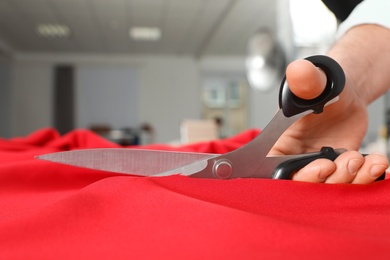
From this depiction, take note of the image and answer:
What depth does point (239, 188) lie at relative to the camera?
1.45ft

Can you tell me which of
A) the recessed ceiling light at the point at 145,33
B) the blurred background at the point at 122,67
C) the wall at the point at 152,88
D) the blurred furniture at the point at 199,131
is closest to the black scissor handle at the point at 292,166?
the blurred furniture at the point at 199,131

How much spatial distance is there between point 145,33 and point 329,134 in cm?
748

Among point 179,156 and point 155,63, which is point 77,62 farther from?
point 179,156

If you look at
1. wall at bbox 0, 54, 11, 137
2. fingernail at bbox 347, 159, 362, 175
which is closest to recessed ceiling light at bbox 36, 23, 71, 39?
wall at bbox 0, 54, 11, 137

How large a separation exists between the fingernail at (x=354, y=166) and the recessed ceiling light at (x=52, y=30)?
7.27 meters

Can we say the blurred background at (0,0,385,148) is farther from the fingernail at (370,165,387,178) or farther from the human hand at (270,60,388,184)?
the fingernail at (370,165,387,178)

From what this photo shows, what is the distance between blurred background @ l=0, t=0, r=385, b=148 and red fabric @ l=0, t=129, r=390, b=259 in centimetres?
624

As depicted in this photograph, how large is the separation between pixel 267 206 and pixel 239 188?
0.04m

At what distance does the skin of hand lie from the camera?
48cm

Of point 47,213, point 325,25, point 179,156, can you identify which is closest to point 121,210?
point 47,213

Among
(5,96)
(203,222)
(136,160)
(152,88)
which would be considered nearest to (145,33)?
(152,88)

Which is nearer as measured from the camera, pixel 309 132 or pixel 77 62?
pixel 309 132

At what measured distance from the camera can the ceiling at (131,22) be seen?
6105 mm

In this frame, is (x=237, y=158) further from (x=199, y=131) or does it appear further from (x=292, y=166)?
(x=199, y=131)
